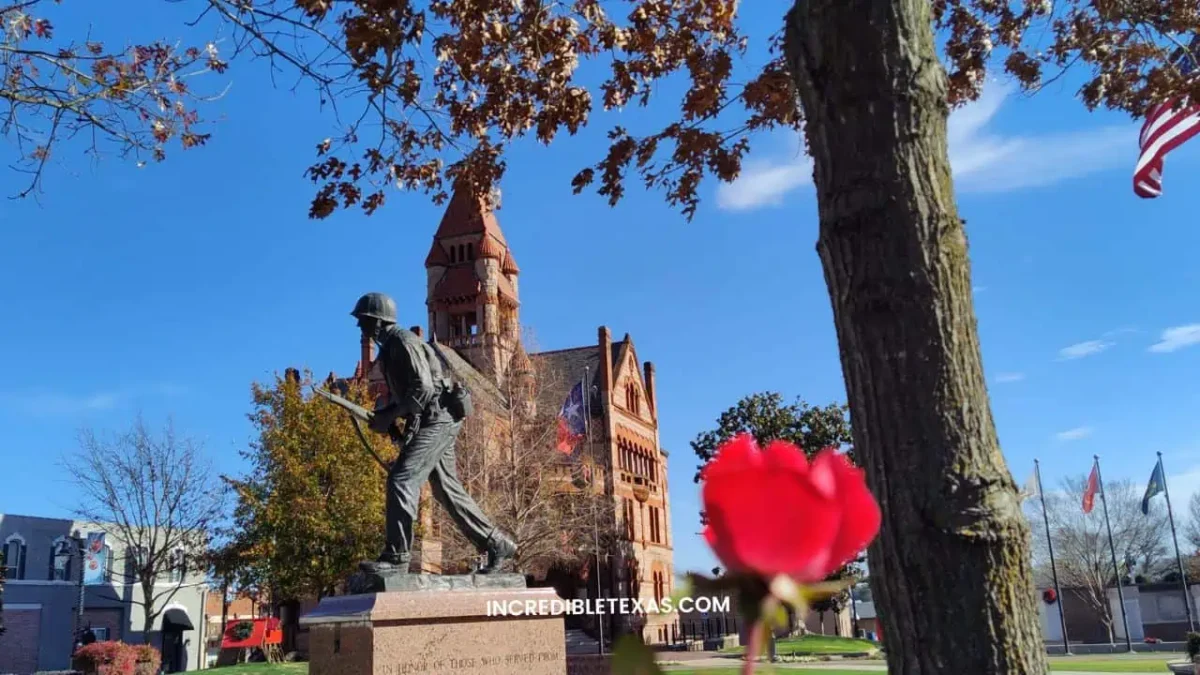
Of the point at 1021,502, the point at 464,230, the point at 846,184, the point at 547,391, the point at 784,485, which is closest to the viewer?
the point at 784,485

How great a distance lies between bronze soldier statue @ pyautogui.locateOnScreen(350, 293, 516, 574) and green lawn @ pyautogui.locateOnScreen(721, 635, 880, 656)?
73.6 ft

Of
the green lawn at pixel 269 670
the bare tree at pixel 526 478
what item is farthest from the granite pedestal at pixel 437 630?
the bare tree at pixel 526 478

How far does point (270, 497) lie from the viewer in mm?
33156

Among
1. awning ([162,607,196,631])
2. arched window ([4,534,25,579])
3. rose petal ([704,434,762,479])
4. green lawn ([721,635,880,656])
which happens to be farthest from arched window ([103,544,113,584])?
rose petal ([704,434,762,479])

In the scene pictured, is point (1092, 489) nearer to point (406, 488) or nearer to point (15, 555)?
point (406, 488)

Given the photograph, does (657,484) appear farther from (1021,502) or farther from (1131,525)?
(1021,502)

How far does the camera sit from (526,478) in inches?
1305

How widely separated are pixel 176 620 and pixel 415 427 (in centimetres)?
4387

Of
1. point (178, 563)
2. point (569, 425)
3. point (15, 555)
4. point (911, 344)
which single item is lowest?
point (911, 344)

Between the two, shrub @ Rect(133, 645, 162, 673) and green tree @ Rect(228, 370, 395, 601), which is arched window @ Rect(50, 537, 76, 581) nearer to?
green tree @ Rect(228, 370, 395, 601)

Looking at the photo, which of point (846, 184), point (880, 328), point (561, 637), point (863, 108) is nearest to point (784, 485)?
point (880, 328)

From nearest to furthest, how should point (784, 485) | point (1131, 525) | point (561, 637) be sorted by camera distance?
point (784, 485) < point (561, 637) < point (1131, 525)

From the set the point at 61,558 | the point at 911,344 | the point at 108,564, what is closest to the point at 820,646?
the point at 911,344

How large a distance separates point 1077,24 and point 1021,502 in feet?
28.4
